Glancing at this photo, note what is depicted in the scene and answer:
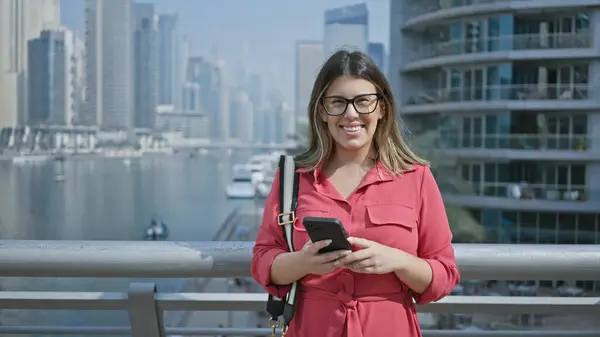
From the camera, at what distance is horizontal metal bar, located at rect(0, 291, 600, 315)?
1157mm

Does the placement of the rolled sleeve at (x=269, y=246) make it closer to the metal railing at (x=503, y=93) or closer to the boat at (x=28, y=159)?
the metal railing at (x=503, y=93)

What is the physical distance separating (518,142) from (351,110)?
18105 mm

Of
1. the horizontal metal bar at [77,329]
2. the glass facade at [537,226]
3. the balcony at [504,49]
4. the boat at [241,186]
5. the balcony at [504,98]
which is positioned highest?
the balcony at [504,49]

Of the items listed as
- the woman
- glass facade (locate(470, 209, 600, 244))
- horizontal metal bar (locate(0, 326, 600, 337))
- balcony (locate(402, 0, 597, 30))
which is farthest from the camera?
glass facade (locate(470, 209, 600, 244))

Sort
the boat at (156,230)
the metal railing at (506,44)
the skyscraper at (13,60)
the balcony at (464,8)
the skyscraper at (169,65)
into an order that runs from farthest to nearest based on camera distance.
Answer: the skyscraper at (169,65) → the boat at (156,230) → the skyscraper at (13,60) → the balcony at (464,8) → the metal railing at (506,44)

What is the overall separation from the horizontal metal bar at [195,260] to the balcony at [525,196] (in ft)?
55.7

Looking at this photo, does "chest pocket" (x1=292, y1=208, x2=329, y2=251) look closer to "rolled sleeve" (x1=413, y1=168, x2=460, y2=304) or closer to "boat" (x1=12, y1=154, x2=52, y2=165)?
"rolled sleeve" (x1=413, y1=168, x2=460, y2=304)

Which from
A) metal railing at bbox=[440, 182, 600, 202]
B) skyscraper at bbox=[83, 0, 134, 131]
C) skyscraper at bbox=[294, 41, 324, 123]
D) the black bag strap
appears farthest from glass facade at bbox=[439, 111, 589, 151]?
the black bag strap

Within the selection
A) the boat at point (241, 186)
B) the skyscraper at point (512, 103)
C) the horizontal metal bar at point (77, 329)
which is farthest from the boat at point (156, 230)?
the horizontal metal bar at point (77, 329)

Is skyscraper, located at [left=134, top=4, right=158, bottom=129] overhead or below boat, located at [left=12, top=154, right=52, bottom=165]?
overhead

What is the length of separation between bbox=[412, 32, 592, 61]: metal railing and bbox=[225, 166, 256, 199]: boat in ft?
28.3

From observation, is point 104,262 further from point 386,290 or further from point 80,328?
Result: point 386,290

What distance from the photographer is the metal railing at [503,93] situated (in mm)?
16578

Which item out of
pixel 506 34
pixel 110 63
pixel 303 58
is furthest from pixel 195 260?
pixel 110 63
